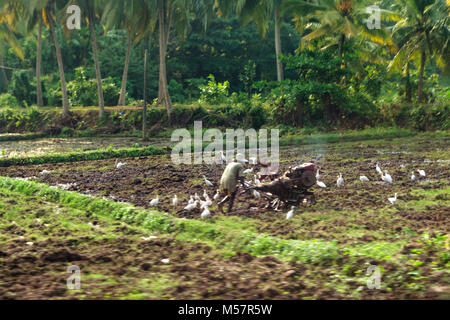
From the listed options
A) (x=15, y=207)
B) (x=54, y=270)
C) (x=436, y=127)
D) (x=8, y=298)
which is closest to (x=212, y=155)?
(x=15, y=207)

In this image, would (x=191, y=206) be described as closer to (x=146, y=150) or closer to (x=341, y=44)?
(x=146, y=150)

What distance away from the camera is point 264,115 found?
20828 millimetres

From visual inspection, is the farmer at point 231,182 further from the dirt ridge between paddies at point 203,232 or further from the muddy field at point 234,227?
the dirt ridge between paddies at point 203,232

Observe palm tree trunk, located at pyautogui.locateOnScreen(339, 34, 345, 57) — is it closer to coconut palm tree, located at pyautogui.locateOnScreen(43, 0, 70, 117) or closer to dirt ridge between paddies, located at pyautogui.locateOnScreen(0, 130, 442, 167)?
dirt ridge between paddies, located at pyautogui.locateOnScreen(0, 130, 442, 167)

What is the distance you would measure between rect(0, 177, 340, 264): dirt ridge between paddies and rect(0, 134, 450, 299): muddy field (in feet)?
0.73

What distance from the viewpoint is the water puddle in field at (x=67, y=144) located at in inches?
658

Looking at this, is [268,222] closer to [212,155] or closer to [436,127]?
[212,155]

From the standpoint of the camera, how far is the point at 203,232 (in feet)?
21.0

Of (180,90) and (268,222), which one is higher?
(180,90)

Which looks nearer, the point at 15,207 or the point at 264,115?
the point at 15,207

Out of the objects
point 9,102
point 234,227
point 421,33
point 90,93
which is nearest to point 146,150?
point 234,227

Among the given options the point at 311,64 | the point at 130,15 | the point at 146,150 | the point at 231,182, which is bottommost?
the point at 146,150

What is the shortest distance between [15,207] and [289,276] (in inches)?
193

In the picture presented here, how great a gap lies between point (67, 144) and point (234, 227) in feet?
42.3
